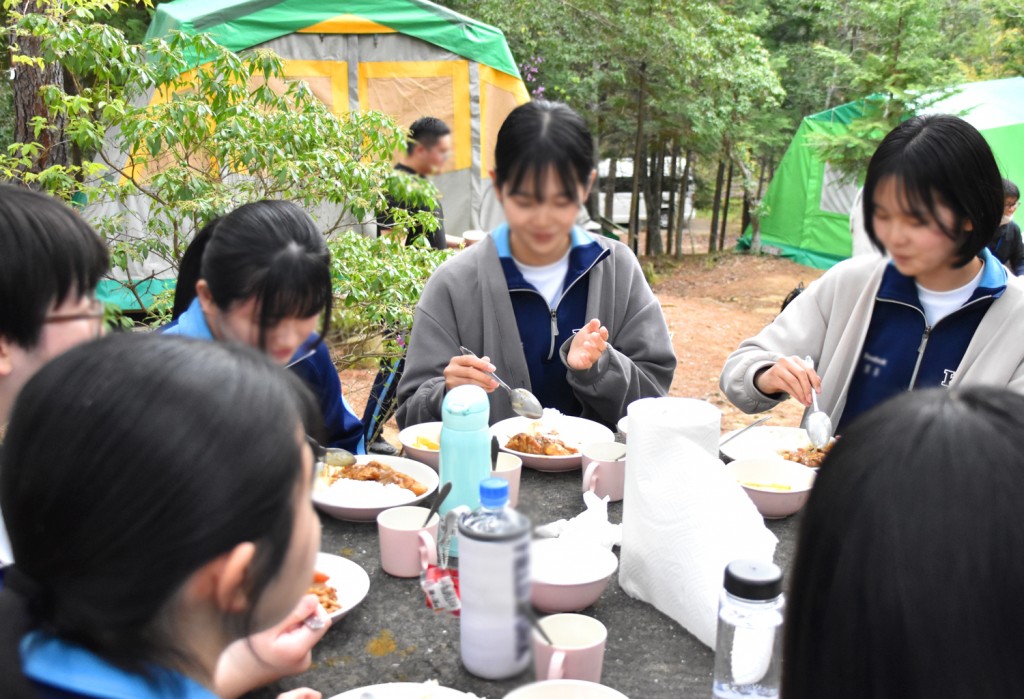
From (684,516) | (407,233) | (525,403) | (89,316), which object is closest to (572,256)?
(525,403)

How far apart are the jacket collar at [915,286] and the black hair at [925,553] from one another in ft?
5.06

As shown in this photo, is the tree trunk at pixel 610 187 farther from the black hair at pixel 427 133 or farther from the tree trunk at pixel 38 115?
the tree trunk at pixel 38 115

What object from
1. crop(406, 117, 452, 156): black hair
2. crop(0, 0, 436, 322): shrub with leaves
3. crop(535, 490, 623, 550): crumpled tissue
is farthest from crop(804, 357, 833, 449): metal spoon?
crop(406, 117, 452, 156): black hair

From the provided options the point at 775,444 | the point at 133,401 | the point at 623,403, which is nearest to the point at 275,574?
the point at 133,401

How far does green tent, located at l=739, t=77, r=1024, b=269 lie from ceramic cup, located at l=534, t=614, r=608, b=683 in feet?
36.3

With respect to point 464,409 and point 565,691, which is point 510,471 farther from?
point 565,691

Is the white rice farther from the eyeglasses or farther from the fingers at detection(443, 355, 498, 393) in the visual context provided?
the eyeglasses

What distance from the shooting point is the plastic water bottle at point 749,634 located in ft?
4.25

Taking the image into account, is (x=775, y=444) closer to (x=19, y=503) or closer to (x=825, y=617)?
(x=825, y=617)

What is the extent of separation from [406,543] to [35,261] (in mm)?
917

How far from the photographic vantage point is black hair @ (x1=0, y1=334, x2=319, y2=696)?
0.91 metres

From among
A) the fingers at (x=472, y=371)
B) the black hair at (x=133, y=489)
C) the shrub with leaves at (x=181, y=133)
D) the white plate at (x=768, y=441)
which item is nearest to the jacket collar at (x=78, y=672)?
the black hair at (x=133, y=489)

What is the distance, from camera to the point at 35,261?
156 centimetres

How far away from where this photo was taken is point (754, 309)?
11.6m
